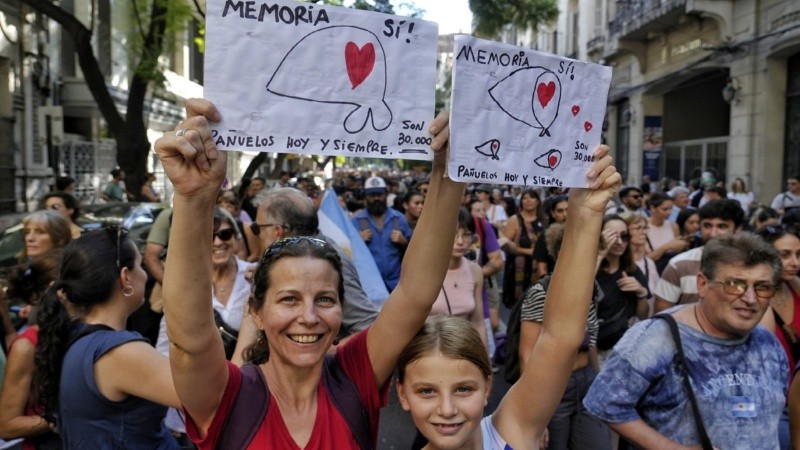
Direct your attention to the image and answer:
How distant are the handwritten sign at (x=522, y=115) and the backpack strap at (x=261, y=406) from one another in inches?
26.5

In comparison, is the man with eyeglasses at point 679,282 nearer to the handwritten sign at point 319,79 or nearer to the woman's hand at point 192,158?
the handwritten sign at point 319,79

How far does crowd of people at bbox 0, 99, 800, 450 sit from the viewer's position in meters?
1.87

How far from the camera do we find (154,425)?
263 centimetres

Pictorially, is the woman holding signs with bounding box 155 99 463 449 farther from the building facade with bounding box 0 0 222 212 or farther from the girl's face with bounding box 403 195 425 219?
the building facade with bounding box 0 0 222 212

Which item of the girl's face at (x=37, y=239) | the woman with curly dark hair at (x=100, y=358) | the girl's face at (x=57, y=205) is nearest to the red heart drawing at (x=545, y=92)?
the woman with curly dark hair at (x=100, y=358)

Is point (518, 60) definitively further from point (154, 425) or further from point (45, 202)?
point (45, 202)

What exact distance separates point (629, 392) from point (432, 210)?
1.35m

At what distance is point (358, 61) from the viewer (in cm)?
200

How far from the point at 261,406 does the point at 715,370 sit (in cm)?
183

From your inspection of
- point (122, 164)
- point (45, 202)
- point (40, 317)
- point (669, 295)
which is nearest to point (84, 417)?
point (40, 317)

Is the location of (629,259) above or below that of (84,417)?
above

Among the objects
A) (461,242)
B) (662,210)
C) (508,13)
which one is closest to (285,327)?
(461,242)

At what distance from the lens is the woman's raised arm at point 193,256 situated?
170 cm

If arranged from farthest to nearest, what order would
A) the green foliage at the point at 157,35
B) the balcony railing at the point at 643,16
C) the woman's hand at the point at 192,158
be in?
the balcony railing at the point at 643,16 → the green foliage at the point at 157,35 → the woman's hand at the point at 192,158
